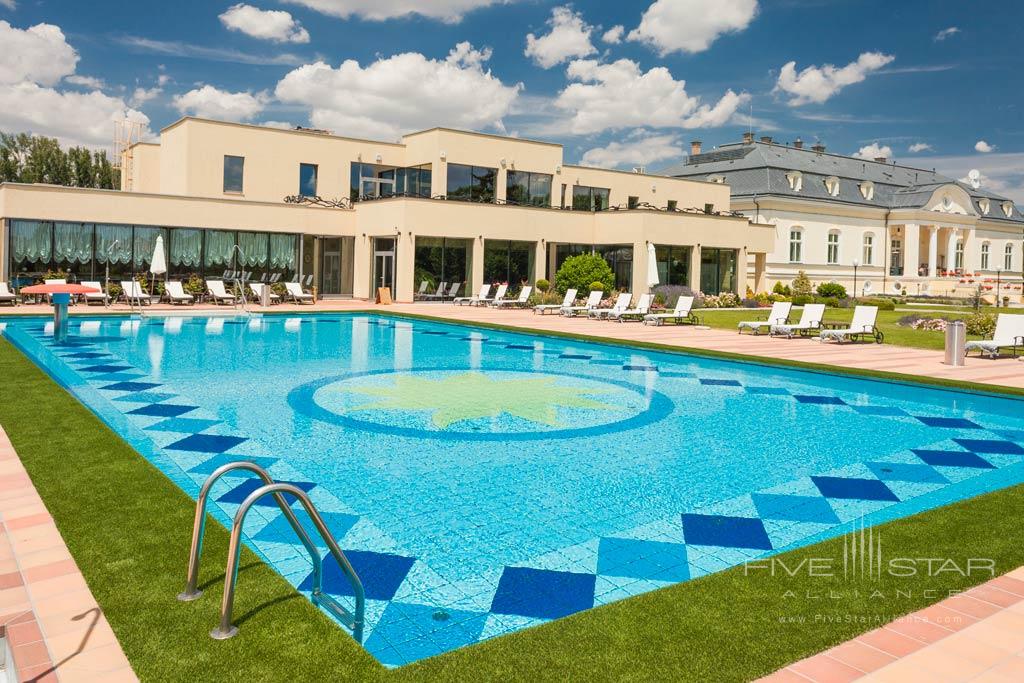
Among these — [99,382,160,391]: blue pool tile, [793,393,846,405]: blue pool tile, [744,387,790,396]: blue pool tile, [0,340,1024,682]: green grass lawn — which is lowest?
[0,340,1024,682]: green grass lawn

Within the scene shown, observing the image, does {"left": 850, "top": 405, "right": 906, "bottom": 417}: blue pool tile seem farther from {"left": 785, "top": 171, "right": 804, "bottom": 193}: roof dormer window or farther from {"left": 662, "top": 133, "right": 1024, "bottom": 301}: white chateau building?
{"left": 785, "top": 171, "right": 804, "bottom": 193}: roof dormer window

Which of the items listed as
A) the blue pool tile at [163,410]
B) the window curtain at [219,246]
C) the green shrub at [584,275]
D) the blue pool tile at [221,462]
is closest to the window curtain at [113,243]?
the window curtain at [219,246]

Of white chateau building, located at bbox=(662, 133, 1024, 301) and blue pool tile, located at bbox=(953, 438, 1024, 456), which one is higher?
white chateau building, located at bbox=(662, 133, 1024, 301)

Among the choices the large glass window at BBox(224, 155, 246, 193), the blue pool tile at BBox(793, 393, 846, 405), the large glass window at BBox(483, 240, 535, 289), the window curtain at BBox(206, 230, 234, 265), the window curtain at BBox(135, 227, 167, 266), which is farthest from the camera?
the large glass window at BBox(483, 240, 535, 289)

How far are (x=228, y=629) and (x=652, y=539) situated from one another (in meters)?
2.91

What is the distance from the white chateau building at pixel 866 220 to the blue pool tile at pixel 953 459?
107 ft

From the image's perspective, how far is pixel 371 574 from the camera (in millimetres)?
4621

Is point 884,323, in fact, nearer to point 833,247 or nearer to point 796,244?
point 796,244

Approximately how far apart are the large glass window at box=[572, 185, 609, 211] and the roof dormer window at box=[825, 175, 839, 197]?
1621 centimetres

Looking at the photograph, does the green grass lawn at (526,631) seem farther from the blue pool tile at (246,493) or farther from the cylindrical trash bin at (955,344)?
the cylindrical trash bin at (955,344)

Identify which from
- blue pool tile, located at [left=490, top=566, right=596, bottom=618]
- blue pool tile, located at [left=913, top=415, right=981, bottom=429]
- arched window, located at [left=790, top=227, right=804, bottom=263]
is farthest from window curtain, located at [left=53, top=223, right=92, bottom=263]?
arched window, located at [left=790, top=227, right=804, bottom=263]

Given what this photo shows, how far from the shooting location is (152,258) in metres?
25.4

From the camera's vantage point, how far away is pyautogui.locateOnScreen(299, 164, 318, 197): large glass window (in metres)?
31.2

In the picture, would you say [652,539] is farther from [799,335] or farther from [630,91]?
[630,91]
